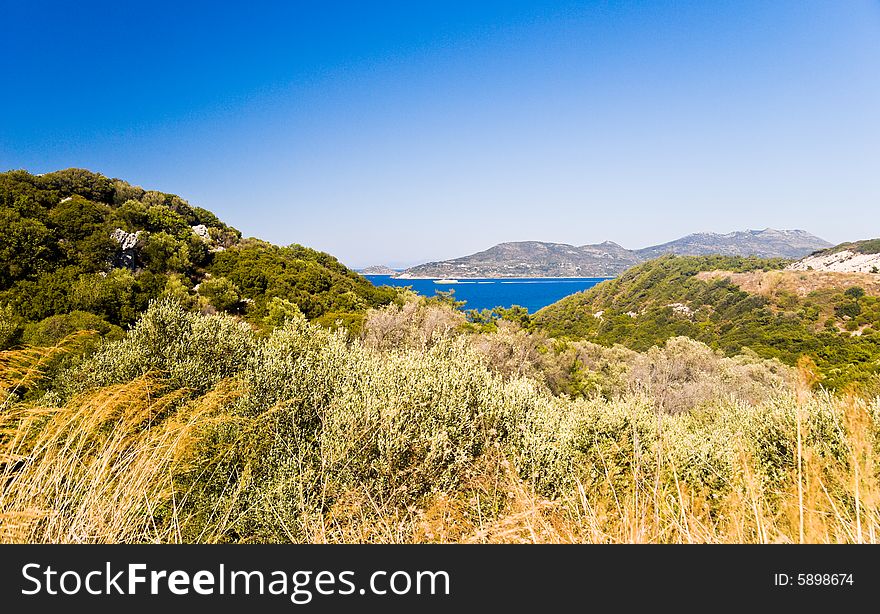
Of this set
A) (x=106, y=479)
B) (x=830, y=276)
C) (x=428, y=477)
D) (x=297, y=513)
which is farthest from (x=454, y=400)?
(x=830, y=276)

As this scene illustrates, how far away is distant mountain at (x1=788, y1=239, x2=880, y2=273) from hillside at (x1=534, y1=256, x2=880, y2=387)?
1835 cm

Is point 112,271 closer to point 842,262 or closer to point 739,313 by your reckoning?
point 739,313

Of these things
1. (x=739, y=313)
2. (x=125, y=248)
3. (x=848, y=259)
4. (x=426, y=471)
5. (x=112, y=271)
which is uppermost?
(x=125, y=248)

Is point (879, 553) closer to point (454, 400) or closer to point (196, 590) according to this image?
point (196, 590)

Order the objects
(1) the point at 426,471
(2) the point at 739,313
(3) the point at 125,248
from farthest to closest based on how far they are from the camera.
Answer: (2) the point at 739,313
(3) the point at 125,248
(1) the point at 426,471

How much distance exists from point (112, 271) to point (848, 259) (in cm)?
18646

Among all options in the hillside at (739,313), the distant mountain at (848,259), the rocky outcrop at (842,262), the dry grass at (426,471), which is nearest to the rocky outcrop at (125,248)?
the dry grass at (426,471)

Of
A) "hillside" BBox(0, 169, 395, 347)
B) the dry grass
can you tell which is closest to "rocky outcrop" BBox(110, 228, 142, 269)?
"hillside" BBox(0, 169, 395, 347)

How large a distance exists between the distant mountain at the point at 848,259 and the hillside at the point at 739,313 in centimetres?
1835

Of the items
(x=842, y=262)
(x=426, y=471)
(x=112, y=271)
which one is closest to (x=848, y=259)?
(x=842, y=262)

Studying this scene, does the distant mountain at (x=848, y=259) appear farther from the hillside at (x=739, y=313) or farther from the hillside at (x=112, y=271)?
the hillside at (x=112, y=271)

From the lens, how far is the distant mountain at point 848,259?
114 m

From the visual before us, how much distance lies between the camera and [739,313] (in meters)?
80.7

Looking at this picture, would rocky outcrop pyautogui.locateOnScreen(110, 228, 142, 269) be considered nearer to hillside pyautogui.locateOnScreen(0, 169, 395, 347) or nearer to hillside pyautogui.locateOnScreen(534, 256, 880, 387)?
hillside pyautogui.locateOnScreen(0, 169, 395, 347)
